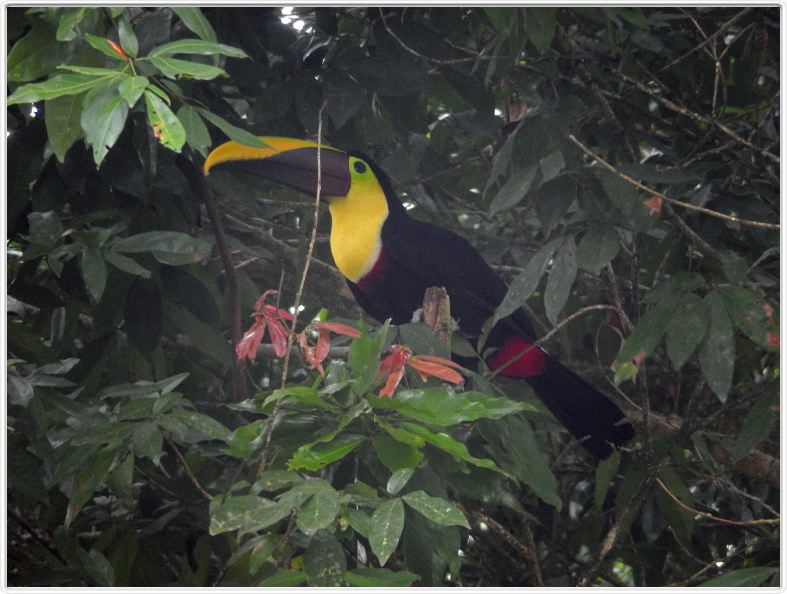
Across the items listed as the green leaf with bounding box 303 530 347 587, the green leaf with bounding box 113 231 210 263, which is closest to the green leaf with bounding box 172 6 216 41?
the green leaf with bounding box 113 231 210 263

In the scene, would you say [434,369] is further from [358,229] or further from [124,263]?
[358,229]

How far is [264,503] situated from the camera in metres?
1.40

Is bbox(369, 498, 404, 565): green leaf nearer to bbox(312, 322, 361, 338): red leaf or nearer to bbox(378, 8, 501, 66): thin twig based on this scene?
bbox(312, 322, 361, 338): red leaf

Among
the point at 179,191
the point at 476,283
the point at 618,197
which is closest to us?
the point at 618,197

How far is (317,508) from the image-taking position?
1330 mm

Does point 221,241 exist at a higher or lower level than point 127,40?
lower

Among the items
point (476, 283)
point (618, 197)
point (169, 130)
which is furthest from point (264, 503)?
point (476, 283)

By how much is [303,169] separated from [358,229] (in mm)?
252

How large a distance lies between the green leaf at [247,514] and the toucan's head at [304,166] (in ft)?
2.85

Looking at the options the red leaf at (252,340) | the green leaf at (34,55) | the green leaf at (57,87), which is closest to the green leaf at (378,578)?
the red leaf at (252,340)

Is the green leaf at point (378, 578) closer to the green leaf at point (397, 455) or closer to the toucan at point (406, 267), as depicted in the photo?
the green leaf at point (397, 455)

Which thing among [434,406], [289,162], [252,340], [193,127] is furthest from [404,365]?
[289,162]

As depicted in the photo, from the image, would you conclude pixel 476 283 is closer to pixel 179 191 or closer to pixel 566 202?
pixel 566 202

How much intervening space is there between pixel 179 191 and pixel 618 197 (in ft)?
2.89
